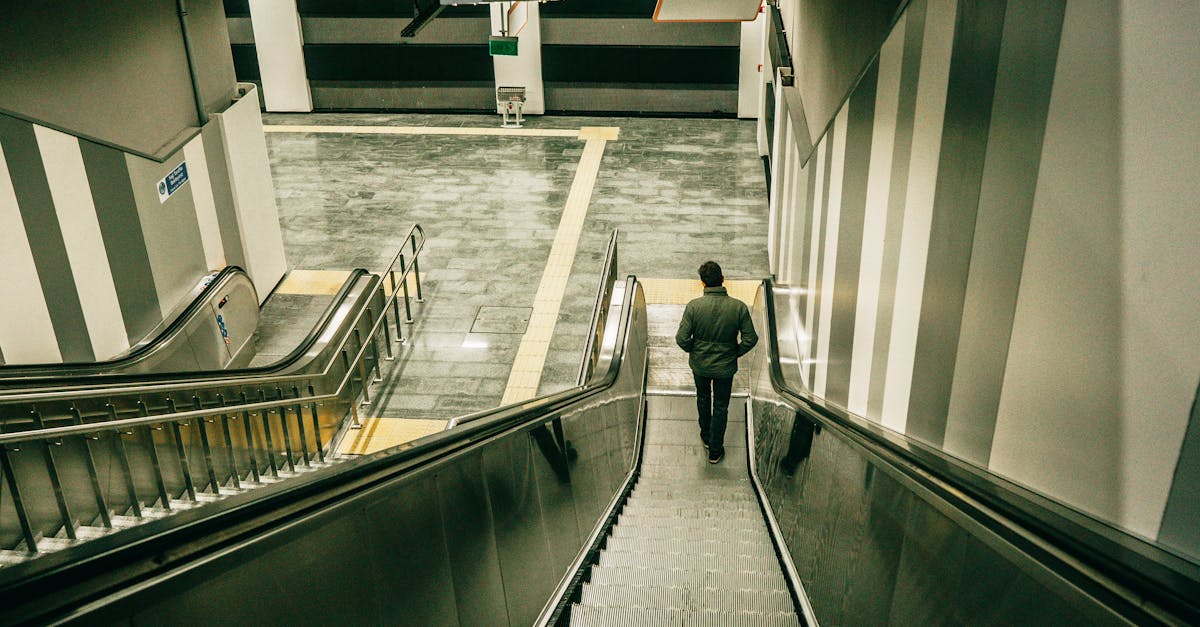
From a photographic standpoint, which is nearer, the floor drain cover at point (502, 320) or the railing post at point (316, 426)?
the railing post at point (316, 426)

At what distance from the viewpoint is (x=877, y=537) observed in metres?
2.51

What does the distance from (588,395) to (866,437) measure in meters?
2.30

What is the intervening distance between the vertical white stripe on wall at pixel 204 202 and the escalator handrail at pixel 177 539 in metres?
7.02

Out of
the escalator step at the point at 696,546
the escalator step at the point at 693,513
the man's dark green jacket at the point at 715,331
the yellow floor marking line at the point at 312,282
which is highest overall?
the man's dark green jacket at the point at 715,331

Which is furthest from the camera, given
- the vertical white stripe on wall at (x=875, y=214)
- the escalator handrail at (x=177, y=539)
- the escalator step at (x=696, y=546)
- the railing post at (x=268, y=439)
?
the railing post at (x=268, y=439)

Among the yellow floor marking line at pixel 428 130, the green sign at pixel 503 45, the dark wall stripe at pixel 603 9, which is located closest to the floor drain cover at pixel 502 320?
the green sign at pixel 503 45

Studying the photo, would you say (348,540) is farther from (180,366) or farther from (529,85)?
(529,85)

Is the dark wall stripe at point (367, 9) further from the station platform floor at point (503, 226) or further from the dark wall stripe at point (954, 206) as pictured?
the dark wall stripe at point (954, 206)

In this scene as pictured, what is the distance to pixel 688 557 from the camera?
389 centimetres

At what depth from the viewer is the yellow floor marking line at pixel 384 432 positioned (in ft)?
23.2

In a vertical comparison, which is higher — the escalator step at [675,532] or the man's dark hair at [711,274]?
the man's dark hair at [711,274]

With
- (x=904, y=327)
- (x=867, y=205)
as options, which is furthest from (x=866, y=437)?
(x=867, y=205)

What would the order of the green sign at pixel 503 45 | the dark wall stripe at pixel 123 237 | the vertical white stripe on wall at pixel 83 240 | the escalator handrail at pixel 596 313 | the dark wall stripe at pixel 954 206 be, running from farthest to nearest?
1. the green sign at pixel 503 45
2. the dark wall stripe at pixel 123 237
3. the escalator handrail at pixel 596 313
4. the vertical white stripe on wall at pixel 83 240
5. the dark wall stripe at pixel 954 206

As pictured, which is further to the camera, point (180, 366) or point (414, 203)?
point (414, 203)
